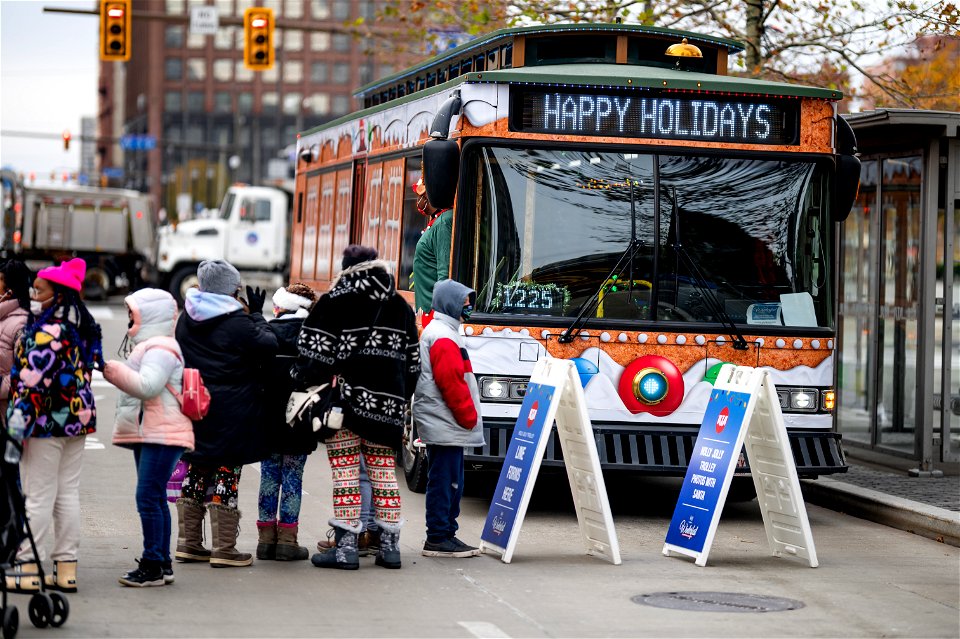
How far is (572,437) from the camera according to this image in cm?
918

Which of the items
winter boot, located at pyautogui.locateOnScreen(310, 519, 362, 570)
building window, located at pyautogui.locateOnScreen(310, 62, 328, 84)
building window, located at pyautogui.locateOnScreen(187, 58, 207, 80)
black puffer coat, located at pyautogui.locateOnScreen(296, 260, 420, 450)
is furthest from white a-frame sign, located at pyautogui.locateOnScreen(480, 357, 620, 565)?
building window, located at pyautogui.locateOnScreen(310, 62, 328, 84)

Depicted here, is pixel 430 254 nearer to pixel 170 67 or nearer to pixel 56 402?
pixel 56 402

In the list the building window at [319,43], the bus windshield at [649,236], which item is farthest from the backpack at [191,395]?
the building window at [319,43]

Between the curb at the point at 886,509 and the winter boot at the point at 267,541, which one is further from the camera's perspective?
the curb at the point at 886,509

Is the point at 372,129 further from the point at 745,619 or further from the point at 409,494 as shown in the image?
the point at 745,619

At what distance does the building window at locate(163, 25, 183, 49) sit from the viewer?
13562 cm

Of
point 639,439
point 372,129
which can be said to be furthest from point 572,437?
point 372,129

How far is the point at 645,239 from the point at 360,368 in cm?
295

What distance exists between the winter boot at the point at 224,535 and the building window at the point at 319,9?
425 ft

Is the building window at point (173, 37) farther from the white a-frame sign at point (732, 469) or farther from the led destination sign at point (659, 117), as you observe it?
the white a-frame sign at point (732, 469)

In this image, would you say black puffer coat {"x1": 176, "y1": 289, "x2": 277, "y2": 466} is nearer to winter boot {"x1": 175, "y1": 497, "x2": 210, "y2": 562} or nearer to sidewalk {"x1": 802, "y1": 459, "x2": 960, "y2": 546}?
winter boot {"x1": 175, "y1": 497, "x2": 210, "y2": 562}

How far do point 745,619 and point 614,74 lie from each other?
4.60 meters

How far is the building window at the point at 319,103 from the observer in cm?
13775

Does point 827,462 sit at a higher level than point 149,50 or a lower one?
lower
